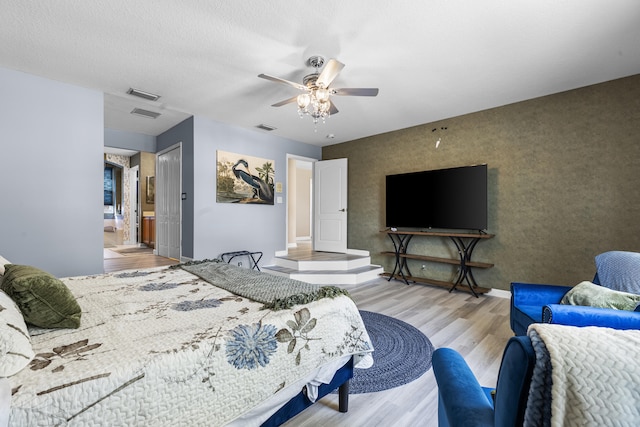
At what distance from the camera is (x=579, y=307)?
5.24 feet

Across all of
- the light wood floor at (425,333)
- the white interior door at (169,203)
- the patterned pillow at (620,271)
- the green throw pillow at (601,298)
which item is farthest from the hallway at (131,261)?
the patterned pillow at (620,271)

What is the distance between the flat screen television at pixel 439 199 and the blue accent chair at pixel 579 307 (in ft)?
6.23

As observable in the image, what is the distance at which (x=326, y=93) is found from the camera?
2.77 meters

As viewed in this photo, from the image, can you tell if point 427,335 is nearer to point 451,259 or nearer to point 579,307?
point 579,307

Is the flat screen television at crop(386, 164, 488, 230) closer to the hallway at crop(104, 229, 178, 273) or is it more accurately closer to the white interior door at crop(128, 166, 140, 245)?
the hallway at crop(104, 229, 178, 273)

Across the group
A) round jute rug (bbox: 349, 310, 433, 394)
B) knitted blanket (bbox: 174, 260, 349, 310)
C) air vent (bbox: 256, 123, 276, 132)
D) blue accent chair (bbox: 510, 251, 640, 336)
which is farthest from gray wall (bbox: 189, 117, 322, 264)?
blue accent chair (bbox: 510, 251, 640, 336)

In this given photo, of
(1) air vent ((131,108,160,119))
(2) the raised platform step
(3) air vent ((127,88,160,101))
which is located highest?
(1) air vent ((131,108,160,119))

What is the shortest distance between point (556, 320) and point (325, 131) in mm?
4496

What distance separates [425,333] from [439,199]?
2.35 m

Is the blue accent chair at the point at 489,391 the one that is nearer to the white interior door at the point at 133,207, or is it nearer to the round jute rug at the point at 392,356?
the round jute rug at the point at 392,356

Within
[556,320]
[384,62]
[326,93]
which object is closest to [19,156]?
[326,93]

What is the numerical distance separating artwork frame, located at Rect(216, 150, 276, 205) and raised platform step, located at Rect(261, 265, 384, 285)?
139 cm

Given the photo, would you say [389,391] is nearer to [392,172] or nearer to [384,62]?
[384,62]

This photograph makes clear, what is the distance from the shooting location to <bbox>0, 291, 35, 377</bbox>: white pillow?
0.84 m
